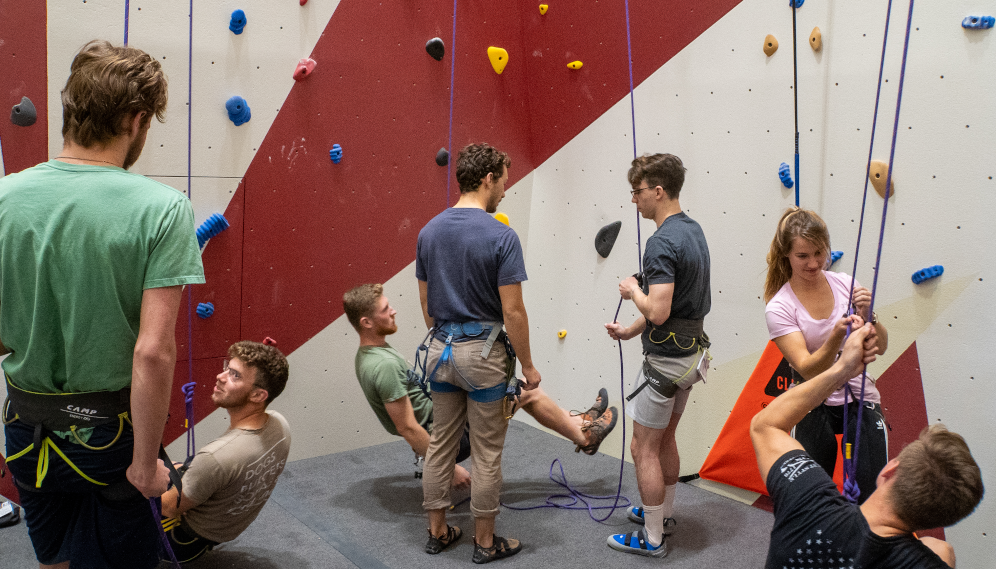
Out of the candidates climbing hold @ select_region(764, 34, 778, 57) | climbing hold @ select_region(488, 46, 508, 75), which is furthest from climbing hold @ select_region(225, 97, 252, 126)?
climbing hold @ select_region(764, 34, 778, 57)

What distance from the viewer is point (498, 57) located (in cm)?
375

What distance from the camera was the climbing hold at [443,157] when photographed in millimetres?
3627

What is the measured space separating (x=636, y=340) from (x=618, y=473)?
61 cm

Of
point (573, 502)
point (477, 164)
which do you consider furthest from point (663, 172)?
point (573, 502)

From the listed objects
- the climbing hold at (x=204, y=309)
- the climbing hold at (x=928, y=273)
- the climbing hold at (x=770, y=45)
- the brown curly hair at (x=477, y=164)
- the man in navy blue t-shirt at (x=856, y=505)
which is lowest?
the climbing hold at (x=204, y=309)

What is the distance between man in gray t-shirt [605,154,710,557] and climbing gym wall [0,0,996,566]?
1.85ft

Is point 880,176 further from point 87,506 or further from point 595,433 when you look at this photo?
point 87,506

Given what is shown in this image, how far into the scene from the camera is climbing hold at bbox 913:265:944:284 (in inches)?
95.4

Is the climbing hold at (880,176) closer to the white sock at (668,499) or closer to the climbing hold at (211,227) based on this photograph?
the white sock at (668,499)

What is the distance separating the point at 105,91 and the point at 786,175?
229 centimetres

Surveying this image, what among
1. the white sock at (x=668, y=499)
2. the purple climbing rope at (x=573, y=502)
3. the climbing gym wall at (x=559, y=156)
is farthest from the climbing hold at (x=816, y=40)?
the purple climbing rope at (x=573, y=502)

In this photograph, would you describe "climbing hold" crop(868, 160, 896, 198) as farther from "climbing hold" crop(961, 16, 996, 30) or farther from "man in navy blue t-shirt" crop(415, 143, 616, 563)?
"man in navy blue t-shirt" crop(415, 143, 616, 563)

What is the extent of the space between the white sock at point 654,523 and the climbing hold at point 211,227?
6.50 ft

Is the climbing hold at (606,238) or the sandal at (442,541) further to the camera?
the climbing hold at (606,238)
